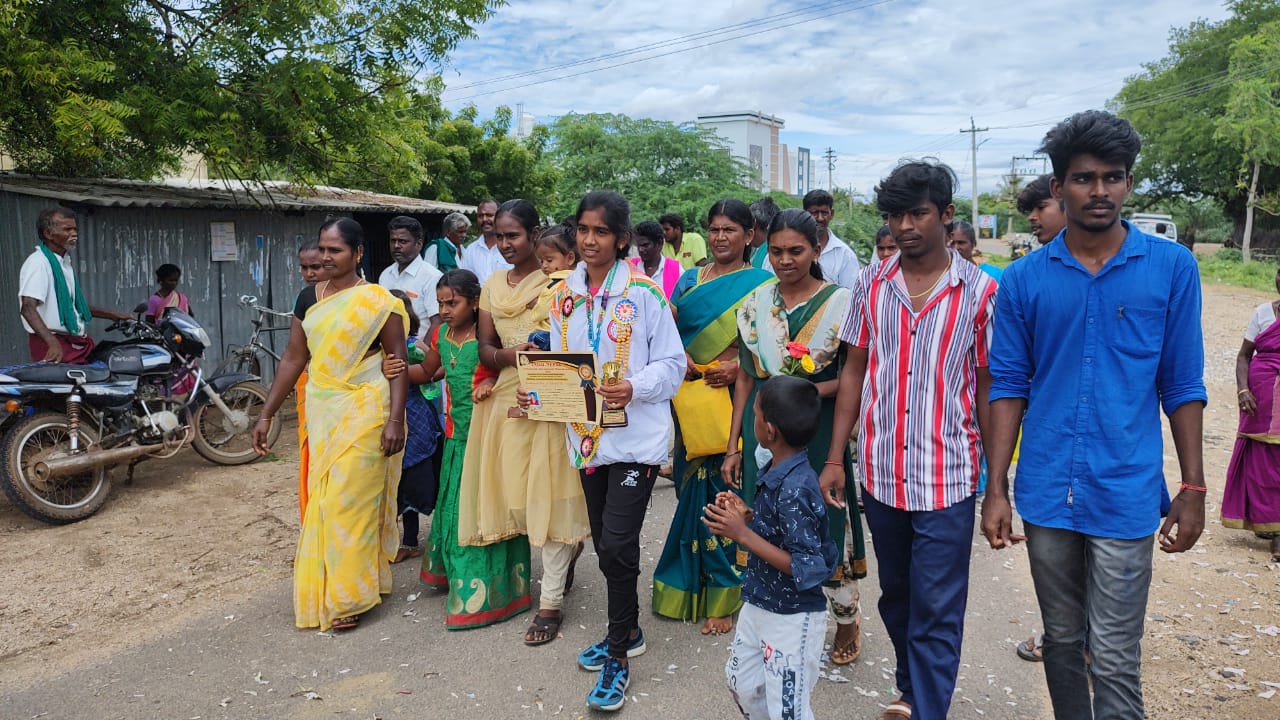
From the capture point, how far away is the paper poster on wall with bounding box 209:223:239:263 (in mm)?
9578

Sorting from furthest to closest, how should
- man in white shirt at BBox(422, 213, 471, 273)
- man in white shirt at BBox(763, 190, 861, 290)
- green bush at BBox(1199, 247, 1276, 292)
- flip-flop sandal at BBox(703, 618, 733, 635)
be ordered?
1. green bush at BBox(1199, 247, 1276, 292)
2. man in white shirt at BBox(422, 213, 471, 273)
3. man in white shirt at BBox(763, 190, 861, 290)
4. flip-flop sandal at BBox(703, 618, 733, 635)

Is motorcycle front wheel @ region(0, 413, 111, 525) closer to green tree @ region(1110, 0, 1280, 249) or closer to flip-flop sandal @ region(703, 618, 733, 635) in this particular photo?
flip-flop sandal @ region(703, 618, 733, 635)

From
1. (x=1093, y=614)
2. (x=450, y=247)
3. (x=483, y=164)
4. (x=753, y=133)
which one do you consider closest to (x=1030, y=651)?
(x=1093, y=614)

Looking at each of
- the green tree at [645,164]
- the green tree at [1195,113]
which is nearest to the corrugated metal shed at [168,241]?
the green tree at [645,164]

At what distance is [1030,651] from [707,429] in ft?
5.88

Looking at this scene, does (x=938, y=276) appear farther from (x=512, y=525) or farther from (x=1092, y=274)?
(x=512, y=525)

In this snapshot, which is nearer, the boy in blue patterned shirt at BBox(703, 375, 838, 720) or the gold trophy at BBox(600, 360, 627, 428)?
the boy in blue patterned shirt at BBox(703, 375, 838, 720)

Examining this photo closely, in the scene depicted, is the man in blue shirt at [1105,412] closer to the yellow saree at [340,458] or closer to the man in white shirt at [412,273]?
the yellow saree at [340,458]

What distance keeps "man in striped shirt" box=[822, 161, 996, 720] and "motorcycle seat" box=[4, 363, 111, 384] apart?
560 centimetres

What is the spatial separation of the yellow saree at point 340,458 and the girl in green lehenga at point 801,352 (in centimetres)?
182

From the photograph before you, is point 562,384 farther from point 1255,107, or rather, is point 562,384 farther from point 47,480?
point 1255,107

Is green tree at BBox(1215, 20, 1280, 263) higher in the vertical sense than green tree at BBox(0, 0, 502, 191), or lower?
higher

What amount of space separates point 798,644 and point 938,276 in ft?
4.40

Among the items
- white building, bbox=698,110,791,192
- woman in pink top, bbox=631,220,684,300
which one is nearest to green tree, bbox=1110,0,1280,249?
white building, bbox=698,110,791,192
